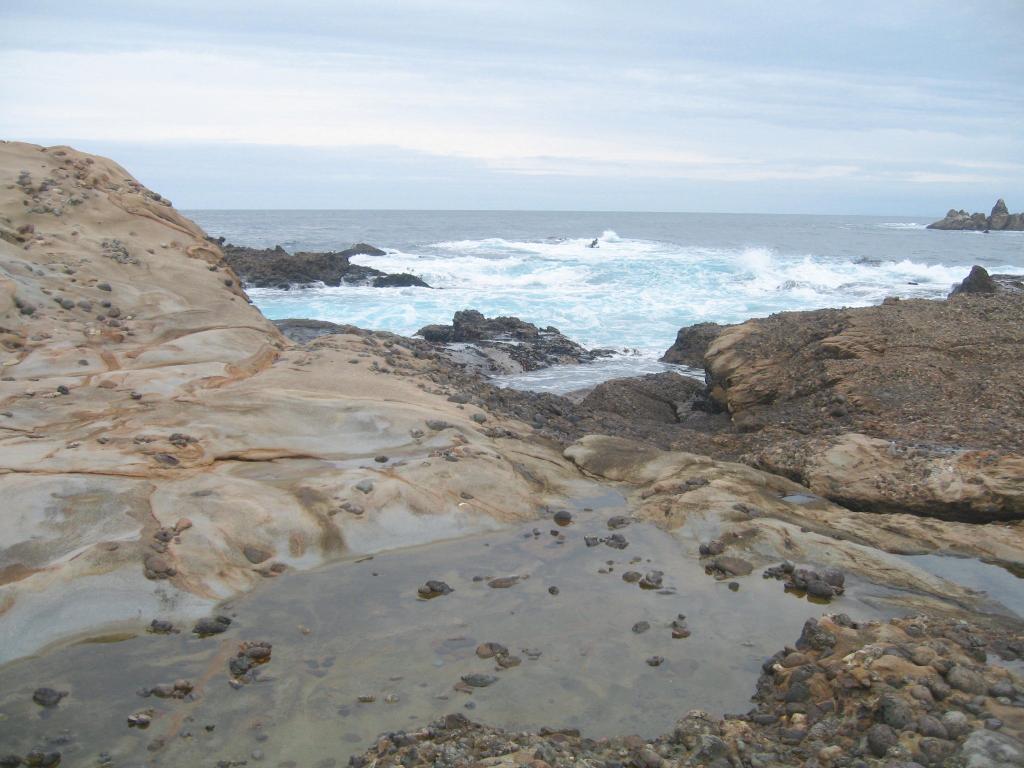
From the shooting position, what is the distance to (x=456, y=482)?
248 inches

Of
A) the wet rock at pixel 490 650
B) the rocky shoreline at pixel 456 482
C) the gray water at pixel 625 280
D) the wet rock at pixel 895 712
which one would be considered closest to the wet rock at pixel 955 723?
the rocky shoreline at pixel 456 482

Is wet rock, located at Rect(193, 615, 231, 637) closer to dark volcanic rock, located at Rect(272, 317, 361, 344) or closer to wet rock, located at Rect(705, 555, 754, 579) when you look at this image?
wet rock, located at Rect(705, 555, 754, 579)

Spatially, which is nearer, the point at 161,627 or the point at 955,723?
the point at 955,723

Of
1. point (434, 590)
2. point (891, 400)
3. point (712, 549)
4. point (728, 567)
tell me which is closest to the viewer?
point (434, 590)

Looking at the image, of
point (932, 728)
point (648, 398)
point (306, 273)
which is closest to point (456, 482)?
point (932, 728)

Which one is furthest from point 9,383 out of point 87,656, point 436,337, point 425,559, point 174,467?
point 436,337

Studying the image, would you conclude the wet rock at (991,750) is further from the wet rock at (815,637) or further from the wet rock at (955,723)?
the wet rock at (815,637)

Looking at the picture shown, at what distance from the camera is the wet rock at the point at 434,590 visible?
506 cm

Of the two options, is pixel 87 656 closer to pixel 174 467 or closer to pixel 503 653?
pixel 174 467

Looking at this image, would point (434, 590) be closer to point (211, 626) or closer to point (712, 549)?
point (211, 626)

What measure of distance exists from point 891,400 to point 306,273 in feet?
75.3

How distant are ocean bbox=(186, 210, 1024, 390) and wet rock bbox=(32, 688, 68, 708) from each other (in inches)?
389

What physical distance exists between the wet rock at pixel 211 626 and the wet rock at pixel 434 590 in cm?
118

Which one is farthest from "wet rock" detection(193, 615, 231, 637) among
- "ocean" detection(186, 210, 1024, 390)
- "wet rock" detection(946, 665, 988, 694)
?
"ocean" detection(186, 210, 1024, 390)
